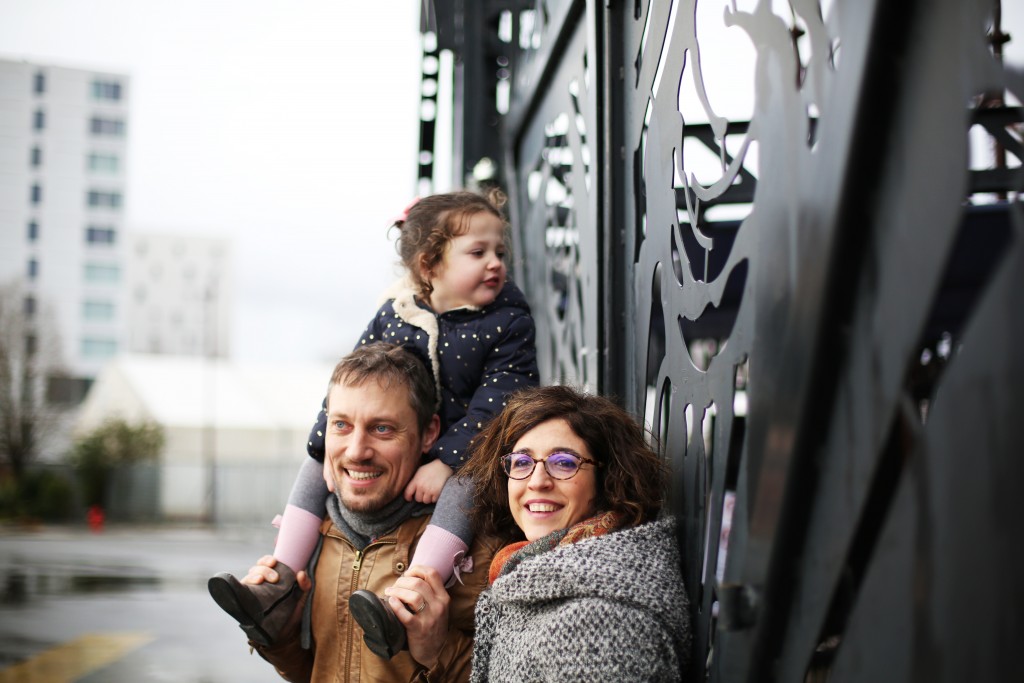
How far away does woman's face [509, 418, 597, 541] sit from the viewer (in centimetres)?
233

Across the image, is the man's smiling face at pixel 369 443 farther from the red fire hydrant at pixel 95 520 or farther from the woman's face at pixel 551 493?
the red fire hydrant at pixel 95 520

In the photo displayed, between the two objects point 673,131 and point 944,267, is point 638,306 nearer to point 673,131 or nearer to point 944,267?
point 673,131

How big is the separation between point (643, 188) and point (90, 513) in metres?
35.6

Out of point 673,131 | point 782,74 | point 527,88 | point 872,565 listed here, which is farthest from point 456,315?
point 527,88

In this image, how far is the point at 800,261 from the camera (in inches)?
62.2

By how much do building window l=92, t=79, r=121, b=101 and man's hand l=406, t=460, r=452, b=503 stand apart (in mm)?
77760

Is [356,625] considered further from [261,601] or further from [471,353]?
[471,353]

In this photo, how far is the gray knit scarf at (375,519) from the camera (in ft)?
9.00

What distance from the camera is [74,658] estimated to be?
381 inches

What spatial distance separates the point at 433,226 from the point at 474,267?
0.65 feet

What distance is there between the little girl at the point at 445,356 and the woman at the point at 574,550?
0.42ft

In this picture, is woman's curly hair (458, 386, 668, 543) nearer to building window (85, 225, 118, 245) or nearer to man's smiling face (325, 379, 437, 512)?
man's smiling face (325, 379, 437, 512)

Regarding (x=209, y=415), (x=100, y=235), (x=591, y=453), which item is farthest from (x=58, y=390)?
(x=591, y=453)

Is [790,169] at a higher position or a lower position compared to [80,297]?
lower
